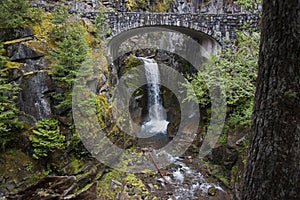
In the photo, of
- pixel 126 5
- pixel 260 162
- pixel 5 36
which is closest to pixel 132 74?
pixel 126 5

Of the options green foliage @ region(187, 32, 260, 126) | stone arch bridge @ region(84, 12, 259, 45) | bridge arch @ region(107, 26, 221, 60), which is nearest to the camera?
green foliage @ region(187, 32, 260, 126)

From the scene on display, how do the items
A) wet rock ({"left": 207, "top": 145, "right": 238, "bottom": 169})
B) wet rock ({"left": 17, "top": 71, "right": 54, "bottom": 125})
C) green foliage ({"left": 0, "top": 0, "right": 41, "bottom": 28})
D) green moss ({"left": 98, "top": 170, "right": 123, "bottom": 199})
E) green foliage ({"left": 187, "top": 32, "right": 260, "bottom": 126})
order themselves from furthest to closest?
wet rock ({"left": 207, "top": 145, "right": 238, "bottom": 169}) → green foliage ({"left": 0, "top": 0, "right": 41, "bottom": 28}) → green moss ({"left": 98, "top": 170, "right": 123, "bottom": 199}) → wet rock ({"left": 17, "top": 71, "right": 54, "bottom": 125}) → green foliage ({"left": 187, "top": 32, "right": 260, "bottom": 126})

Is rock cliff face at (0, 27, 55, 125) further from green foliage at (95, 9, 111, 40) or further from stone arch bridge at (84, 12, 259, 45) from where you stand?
stone arch bridge at (84, 12, 259, 45)

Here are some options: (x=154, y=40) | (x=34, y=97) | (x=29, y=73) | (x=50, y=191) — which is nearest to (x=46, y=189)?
(x=50, y=191)

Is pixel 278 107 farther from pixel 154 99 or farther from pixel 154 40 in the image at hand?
Result: pixel 154 40

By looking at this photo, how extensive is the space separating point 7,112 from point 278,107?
23.4ft

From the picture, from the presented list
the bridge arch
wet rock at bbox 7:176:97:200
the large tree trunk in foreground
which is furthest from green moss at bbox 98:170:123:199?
the bridge arch

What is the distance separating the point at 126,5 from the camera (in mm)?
18328

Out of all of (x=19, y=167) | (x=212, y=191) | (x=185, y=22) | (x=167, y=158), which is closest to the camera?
(x=19, y=167)

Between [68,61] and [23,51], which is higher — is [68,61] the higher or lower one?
the lower one

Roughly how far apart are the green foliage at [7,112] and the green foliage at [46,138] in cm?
62

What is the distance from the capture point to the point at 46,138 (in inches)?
291

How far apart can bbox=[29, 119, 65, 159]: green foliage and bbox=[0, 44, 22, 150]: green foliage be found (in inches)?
24.5

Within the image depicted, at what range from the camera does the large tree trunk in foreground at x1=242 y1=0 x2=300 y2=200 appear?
1989 millimetres
